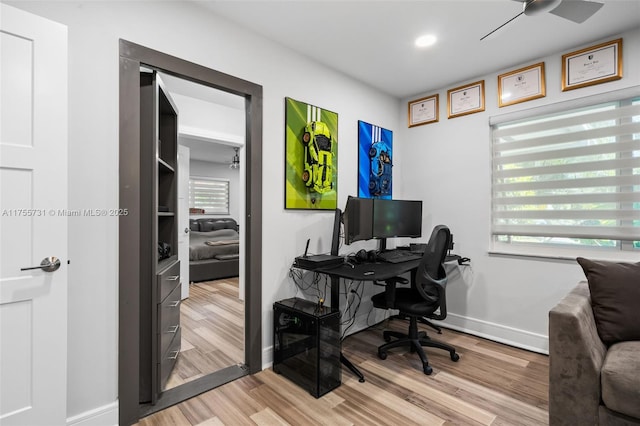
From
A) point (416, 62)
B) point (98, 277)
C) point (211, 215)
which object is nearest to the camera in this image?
point (98, 277)

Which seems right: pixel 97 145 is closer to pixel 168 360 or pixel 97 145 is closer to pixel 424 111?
pixel 168 360

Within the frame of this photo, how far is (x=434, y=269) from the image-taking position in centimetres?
235

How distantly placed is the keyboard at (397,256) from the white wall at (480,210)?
66 centimetres

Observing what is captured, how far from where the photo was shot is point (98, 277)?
64.5 inches

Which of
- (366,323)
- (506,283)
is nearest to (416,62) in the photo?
(506,283)

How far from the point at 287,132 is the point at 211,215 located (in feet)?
21.0

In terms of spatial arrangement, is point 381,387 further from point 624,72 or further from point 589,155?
point 624,72

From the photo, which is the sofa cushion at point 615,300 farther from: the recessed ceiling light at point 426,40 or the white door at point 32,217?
the white door at point 32,217

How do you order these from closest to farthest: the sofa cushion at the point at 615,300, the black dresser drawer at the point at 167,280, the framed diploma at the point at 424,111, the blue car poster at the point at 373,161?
the sofa cushion at the point at 615,300
the black dresser drawer at the point at 167,280
the blue car poster at the point at 373,161
the framed diploma at the point at 424,111

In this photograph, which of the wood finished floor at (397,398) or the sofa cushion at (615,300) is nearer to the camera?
the sofa cushion at (615,300)

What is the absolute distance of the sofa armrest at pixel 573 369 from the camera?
1.42 metres

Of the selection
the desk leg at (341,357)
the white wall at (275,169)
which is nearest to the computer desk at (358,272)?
the desk leg at (341,357)

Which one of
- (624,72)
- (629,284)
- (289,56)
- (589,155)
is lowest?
(629,284)

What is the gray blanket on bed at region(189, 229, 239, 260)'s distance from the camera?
5.21 meters
